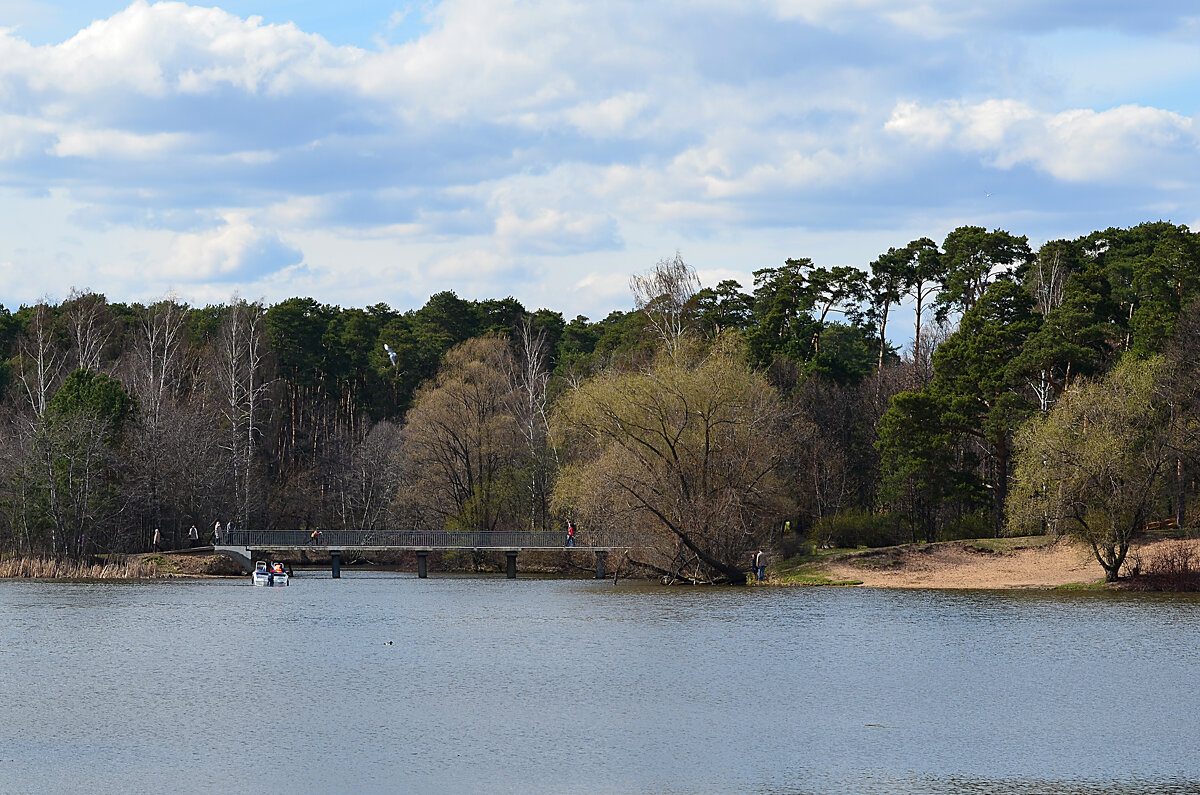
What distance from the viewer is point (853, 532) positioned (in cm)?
7512

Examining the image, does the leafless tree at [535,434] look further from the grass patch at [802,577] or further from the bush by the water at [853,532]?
the grass patch at [802,577]

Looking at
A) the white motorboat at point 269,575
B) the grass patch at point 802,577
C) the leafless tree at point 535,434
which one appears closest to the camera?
the grass patch at point 802,577

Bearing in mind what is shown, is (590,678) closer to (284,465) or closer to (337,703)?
(337,703)

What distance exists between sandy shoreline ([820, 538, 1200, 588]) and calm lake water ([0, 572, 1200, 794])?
1021cm

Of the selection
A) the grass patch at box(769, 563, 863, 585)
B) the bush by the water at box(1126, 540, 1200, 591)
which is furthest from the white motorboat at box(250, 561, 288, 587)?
the bush by the water at box(1126, 540, 1200, 591)

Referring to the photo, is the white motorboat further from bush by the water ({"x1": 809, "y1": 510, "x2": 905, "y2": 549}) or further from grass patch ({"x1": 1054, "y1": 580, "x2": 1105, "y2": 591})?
grass patch ({"x1": 1054, "y1": 580, "x2": 1105, "y2": 591})

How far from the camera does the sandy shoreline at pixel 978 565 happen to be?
2466 inches

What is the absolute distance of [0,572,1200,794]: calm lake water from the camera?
20906 millimetres

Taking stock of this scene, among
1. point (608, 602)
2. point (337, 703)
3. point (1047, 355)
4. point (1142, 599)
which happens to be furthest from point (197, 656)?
point (1047, 355)

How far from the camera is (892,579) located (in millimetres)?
66000

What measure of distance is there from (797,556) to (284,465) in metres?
57.3

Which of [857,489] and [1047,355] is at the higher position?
[1047,355]

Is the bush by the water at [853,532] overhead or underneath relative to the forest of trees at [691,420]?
underneath

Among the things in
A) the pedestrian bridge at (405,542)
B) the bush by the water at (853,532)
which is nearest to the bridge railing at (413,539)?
the pedestrian bridge at (405,542)
